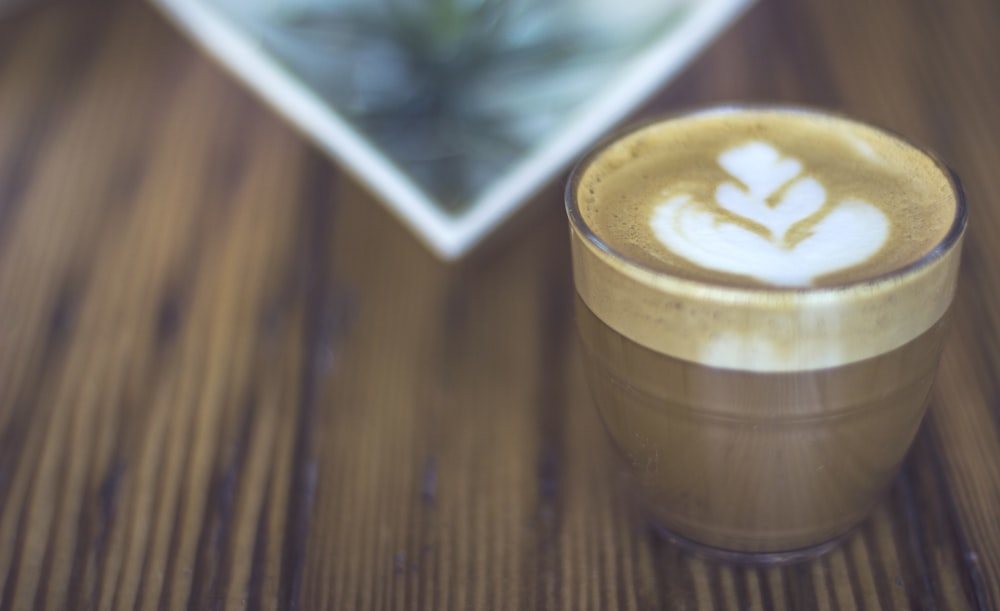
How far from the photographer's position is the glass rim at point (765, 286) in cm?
54

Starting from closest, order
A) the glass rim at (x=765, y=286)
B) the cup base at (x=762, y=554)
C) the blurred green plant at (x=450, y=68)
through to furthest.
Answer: the glass rim at (x=765, y=286), the cup base at (x=762, y=554), the blurred green plant at (x=450, y=68)

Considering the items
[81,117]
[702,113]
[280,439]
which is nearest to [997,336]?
[702,113]

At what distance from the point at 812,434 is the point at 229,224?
0.68m

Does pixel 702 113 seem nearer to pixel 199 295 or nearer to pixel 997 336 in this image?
pixel 997 336

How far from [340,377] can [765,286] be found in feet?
1.38

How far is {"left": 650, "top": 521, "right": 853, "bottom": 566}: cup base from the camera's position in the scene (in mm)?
653

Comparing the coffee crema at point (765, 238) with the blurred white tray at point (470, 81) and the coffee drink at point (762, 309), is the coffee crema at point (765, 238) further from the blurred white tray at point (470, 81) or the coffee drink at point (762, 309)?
the blurred white tray at point (470, 81)

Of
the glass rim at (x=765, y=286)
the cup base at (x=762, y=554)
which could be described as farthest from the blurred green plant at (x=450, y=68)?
the cup base at (x=762, y=554)

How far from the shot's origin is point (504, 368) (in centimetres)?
87

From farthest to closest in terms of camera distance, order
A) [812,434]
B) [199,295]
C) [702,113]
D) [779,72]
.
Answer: [779,72], [199,295], [702,113], [812,434]

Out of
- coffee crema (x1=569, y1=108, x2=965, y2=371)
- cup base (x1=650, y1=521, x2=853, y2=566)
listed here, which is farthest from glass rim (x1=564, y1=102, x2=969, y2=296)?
cup base (x1=650, y1=521, x2=853, y2=566)

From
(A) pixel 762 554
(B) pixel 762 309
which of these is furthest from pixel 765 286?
(A) pixel 762 554

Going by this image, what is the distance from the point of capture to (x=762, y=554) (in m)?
0.65

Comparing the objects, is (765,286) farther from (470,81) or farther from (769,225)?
(470,81)
